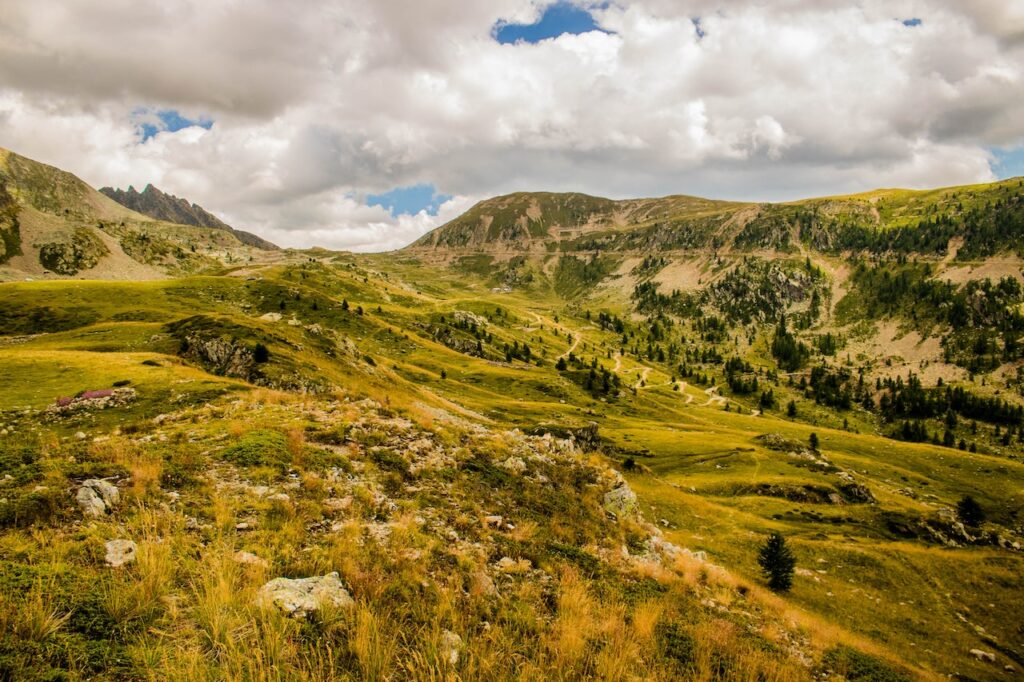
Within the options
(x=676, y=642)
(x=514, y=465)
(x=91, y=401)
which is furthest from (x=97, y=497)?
(x=91, y=401)

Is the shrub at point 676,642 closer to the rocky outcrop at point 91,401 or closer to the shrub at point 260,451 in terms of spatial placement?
the shrub at point 260,451

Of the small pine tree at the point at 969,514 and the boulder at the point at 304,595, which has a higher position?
the boulder at the point at 304,595

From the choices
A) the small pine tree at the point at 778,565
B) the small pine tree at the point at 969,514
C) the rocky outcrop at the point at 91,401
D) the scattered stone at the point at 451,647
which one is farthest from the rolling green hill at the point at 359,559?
the small pine tree at the point at 969,514

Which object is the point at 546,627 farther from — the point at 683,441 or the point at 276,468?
the point at 683,441

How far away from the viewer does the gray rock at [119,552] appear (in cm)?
716

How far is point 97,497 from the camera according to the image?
945 cm

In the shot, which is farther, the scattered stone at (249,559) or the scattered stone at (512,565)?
the scattered stone at (512,565)

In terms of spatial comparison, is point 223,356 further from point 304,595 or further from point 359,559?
point 304,595

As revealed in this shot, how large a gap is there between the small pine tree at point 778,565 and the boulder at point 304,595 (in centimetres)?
4023

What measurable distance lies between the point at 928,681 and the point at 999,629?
3646cm

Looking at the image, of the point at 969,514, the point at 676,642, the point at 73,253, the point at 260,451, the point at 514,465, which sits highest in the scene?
the point at 73,253

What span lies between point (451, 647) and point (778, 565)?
39707 mm

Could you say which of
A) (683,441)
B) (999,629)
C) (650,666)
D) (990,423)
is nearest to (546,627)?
(650,666)

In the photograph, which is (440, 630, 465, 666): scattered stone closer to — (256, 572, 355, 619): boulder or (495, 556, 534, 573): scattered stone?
(256, 572, 355, 619): boulder
